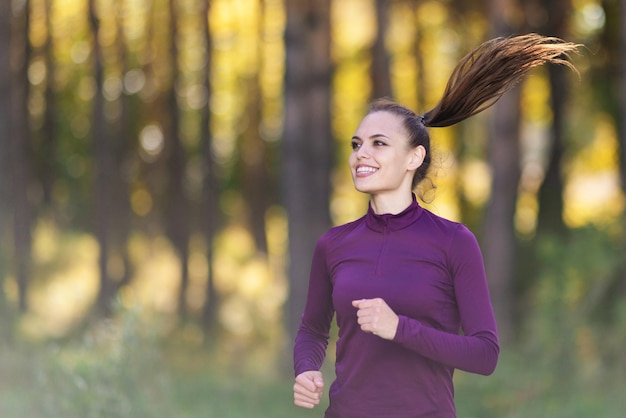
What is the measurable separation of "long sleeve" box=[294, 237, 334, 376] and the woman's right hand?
127 millimetres

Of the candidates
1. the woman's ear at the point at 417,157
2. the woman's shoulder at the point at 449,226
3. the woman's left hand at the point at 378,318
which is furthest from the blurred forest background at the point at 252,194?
the woman's left hand at the point at 378,318

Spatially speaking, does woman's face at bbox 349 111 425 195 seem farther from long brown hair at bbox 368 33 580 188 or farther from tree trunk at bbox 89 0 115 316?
tree trunk at bbox 89 0 115 316

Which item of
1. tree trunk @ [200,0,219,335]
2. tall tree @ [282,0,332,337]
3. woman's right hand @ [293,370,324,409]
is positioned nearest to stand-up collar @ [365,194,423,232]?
woman's right hand @ [293,370,324,409]

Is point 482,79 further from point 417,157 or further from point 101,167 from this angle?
point 101,167

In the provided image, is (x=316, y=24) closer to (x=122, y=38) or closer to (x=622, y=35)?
(x=622, y=35)

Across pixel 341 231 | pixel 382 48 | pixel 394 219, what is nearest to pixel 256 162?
pixel 382 48

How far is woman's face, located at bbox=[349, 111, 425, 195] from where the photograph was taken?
4074 mm

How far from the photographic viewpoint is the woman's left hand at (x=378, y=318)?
12.1ft

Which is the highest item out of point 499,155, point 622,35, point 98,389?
point 622,35

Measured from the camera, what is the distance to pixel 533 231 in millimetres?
22719

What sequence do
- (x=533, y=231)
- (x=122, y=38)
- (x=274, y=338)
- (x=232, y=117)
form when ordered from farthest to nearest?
(x=232, y=117), (x=122, y=38), (x=533, y=231), (x=274, y=338)

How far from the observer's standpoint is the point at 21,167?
23.2 metres

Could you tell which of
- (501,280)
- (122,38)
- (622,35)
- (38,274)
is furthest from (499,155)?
(38,274)

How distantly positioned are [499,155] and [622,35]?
283 centimetres
